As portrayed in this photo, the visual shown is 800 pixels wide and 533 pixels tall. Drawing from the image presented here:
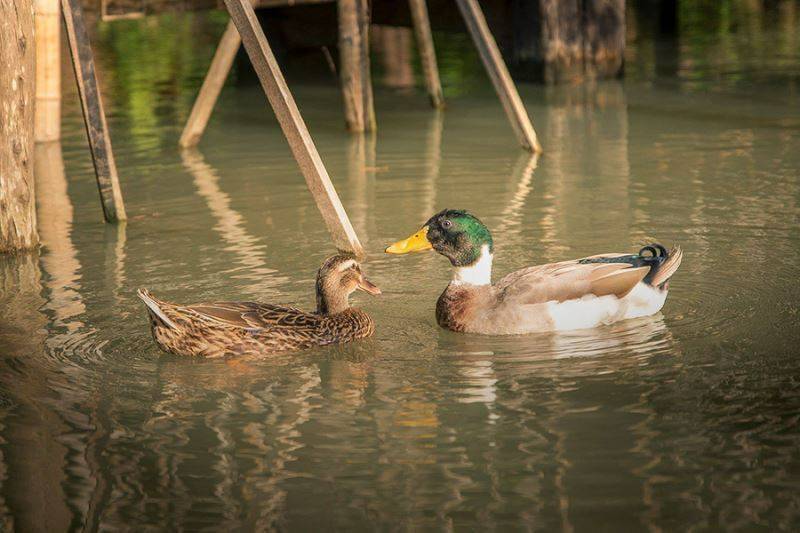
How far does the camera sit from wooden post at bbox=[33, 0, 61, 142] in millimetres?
12594

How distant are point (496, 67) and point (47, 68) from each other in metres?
4.14

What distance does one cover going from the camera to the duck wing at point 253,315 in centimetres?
686

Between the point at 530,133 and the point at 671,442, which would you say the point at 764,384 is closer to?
the point at 671,442

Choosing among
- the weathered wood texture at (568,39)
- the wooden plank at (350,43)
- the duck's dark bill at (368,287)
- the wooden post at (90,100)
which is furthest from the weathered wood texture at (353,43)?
the duck's dark bill at (368,287)

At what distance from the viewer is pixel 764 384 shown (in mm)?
6230

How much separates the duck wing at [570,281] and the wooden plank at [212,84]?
5.52 metres

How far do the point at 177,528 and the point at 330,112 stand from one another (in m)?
11.1

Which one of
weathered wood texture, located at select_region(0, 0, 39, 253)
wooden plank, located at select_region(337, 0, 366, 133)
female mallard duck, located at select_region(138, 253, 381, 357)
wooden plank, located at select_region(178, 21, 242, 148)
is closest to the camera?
female mallard duck, located at select_region(138, 253, 381, 357)

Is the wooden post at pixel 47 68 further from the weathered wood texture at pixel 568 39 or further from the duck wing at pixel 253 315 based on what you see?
the duck wing at pixel 253 315

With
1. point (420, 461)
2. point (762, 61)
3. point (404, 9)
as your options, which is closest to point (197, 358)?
point (420, 461)

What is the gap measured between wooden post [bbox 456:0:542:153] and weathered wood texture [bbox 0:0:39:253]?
4354mm

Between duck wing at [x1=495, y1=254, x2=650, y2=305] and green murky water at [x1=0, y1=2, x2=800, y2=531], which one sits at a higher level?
duck wing at [x1=495, y1=254, x2=650, y2=305]

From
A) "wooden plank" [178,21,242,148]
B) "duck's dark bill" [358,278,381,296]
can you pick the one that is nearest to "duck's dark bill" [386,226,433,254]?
"duck's dark bill" [358,278,381,296]

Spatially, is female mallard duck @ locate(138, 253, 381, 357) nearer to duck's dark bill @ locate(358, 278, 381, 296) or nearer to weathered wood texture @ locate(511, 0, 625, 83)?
duck's dark bill @ locate(358, 278, 381, 296)
